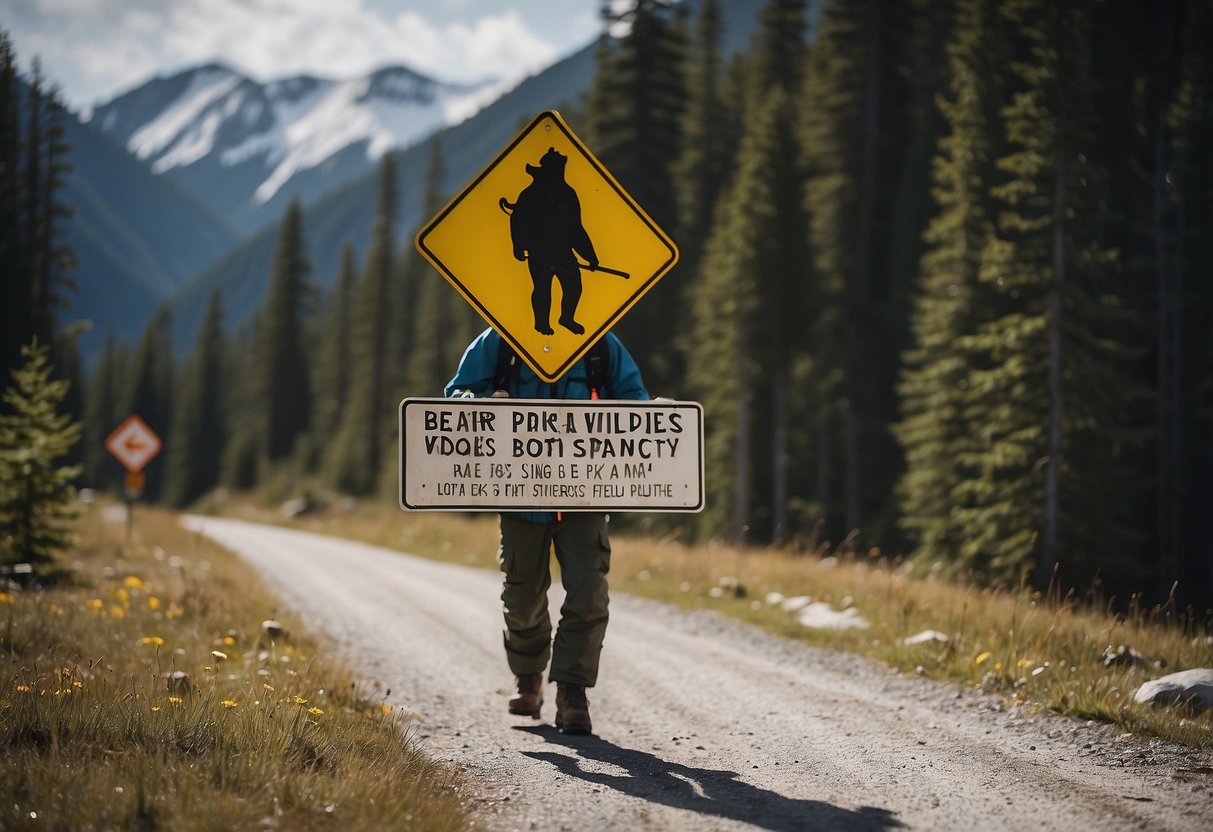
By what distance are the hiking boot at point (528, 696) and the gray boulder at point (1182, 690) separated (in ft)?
11.2

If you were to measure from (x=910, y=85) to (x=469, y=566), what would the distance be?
89.8 feet

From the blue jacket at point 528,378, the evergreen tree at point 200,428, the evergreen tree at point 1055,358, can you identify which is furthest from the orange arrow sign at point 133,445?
the evergreen tree at point 200,428

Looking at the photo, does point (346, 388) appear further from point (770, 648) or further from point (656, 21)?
point (770, 648)

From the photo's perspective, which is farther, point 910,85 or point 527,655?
point 910,85

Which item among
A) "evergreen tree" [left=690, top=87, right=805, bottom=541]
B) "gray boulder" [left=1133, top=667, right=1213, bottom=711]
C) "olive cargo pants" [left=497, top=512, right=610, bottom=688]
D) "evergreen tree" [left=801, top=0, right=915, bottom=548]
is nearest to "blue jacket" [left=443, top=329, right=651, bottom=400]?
"olive cargo pants" [left=497, top=512, right=610, bottom=688]

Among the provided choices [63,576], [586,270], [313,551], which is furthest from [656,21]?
[586,270]

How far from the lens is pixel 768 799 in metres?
3.67

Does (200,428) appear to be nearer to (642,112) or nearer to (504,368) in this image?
(642,112)

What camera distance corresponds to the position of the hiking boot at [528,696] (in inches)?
201

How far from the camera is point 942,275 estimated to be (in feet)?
68.4

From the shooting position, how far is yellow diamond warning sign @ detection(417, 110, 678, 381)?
4227mm

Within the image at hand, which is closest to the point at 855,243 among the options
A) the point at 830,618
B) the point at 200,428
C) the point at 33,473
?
the point at 830,618

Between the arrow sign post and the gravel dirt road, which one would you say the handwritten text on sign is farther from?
the arrow sign post

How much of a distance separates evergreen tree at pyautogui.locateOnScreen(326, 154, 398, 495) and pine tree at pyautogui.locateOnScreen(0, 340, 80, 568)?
4033cm
